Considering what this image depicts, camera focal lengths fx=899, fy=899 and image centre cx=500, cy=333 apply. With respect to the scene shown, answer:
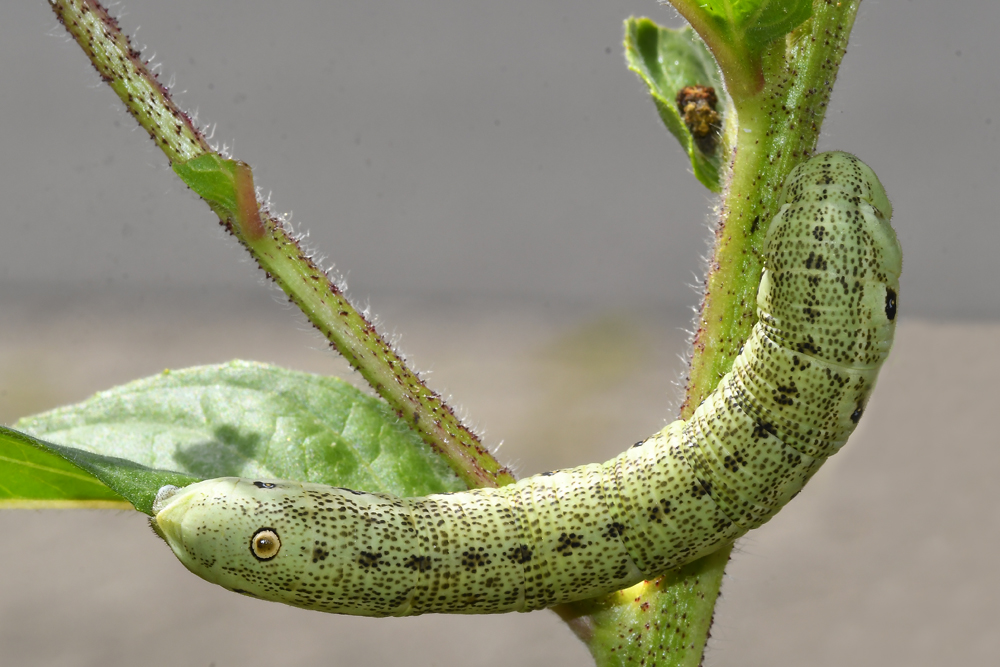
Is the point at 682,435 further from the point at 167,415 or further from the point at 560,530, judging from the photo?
the point at 167,415

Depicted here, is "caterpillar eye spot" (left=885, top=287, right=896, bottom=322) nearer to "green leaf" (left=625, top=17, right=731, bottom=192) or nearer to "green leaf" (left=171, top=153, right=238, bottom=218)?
"green leaf" (left=625, top=17, right=731, bottom=192)

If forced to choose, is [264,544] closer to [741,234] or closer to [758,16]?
[741,234]

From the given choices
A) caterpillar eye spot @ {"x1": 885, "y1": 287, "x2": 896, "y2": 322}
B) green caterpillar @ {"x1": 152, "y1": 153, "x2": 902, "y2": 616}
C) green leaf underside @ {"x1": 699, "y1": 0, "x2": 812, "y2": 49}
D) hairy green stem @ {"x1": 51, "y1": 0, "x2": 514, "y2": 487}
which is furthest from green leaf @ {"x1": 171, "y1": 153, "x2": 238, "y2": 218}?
caterpillar eye spot @ {"x1": 885, "y1": 287, "x2": 896, "y2": 322}

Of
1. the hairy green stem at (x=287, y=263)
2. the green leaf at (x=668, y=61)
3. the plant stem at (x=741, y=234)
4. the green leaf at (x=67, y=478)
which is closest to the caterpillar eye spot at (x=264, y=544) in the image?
the green leaf at (x=67, y=478)

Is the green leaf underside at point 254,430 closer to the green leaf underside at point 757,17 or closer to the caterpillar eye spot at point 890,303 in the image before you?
the caterpillar eye spot at point 890,303

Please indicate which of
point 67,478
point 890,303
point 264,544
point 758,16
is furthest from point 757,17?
point 67,478

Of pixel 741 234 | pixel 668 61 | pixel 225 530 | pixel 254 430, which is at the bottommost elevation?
pixel 225 530
